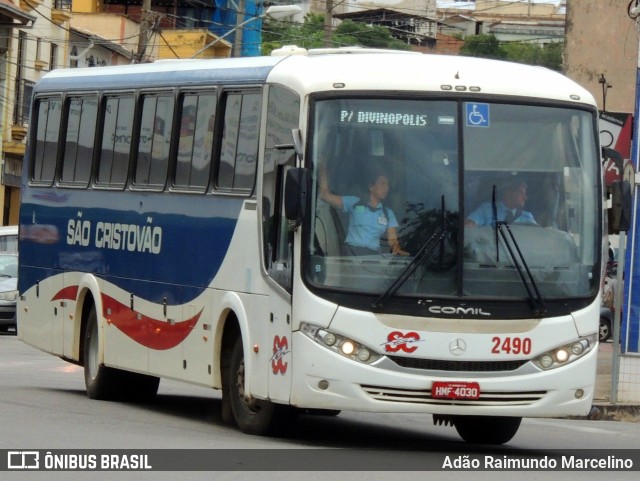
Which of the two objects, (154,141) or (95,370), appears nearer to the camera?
(154,141)

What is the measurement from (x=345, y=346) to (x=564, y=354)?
5.79ft

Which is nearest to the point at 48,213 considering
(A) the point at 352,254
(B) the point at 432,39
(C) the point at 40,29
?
(A) the point at 352,254

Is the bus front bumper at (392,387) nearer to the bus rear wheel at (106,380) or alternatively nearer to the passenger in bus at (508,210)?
the passenger in bus at (508,210)

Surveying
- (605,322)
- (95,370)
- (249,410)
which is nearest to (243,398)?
(249,410)

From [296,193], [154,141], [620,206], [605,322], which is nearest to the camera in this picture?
[296,193]

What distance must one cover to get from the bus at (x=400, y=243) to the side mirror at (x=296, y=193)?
2 centimetres

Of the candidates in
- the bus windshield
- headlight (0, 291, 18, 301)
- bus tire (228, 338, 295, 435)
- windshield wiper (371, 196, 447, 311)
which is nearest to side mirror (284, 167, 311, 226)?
the bus windshield

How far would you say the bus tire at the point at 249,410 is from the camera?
44.7ft

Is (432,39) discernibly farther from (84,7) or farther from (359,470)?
(359,470)

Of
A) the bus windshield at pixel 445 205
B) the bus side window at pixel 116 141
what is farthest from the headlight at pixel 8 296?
the bus windshield at pixel 445 205

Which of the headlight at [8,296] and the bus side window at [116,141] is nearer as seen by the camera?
the bus side window at [116,141]

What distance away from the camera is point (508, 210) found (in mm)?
12992

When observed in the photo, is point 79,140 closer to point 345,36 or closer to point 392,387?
point 392,387

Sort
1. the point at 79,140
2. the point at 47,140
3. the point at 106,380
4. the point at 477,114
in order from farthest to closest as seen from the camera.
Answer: the point at 47,140 < the point at 79,140 < the point at 106,380 < the point at 477,114
